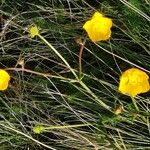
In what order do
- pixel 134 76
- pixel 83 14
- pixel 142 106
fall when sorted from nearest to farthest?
pixel 134 76 < pixel 142 106 < pixel 83 14

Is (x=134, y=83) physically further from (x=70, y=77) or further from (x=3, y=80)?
(x=3, y=80)

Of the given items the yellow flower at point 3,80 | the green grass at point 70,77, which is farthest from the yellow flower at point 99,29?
the yellow flower at point 3,80

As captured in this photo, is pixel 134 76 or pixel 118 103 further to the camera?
pixel 118 103

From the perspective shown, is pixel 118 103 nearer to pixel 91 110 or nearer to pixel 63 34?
pixel 91 110

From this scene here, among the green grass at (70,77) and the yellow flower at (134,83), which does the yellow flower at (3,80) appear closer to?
the green grass at (70,77)

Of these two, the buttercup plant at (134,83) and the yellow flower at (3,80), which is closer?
the buttercup plant at (134,83)

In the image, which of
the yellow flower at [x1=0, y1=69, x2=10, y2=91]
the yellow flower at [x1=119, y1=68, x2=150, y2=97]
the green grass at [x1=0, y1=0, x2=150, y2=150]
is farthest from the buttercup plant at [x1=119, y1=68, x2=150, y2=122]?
the yellow flower at [x1=0, y1=69, x2=10, y2=91]

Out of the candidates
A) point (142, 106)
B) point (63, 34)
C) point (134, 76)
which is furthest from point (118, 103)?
point (63, 34)
